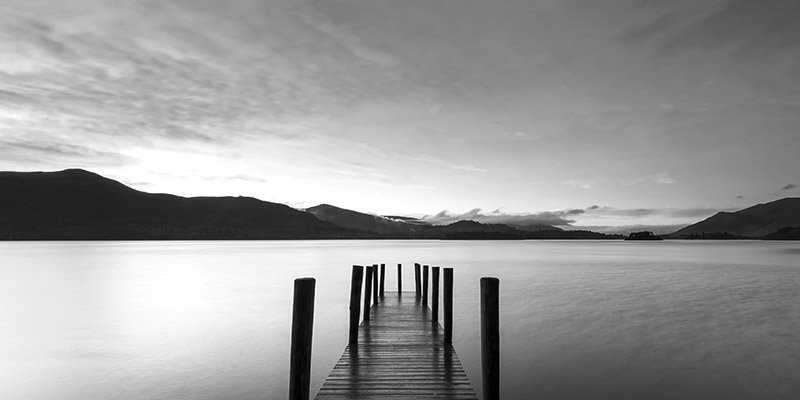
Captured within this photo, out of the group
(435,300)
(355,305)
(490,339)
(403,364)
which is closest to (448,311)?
(355,305)

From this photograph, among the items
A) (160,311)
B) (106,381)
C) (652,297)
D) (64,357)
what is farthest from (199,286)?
(652,297)

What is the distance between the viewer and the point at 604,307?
80.5 ft

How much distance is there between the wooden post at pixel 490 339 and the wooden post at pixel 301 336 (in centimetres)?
244

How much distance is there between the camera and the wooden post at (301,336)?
6211mm

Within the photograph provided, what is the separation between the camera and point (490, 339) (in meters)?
6.87

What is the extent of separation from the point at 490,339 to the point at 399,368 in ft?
8.67

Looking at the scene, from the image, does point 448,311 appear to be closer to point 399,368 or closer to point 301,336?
point 399,368

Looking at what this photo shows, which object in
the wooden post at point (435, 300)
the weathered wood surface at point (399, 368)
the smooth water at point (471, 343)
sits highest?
the wooden post at point (435, 300)

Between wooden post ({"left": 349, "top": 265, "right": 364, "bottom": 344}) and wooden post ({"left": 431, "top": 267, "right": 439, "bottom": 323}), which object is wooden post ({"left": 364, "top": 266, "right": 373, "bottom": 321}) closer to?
wooden post ({"left": 431, "top": 267, "right": 439, "bottom": 323})

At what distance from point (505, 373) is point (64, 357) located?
14.2 meters

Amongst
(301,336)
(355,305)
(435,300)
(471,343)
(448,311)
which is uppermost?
(301,336)

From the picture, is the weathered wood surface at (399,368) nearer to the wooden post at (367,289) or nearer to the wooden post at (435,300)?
the wooden post at (435,300)

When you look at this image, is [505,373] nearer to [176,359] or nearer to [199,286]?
[176,359]

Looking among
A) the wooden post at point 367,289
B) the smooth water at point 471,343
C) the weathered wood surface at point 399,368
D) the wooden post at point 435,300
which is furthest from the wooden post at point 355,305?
the wooden post at point 435,300
